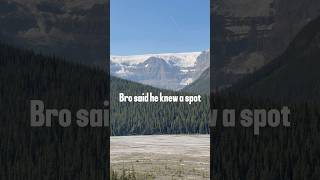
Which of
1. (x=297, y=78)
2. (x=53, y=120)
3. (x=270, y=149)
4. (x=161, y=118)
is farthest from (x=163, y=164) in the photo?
(x=297, y=78)

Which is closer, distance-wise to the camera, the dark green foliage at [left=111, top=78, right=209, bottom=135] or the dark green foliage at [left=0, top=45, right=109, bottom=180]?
the dark green foliage at [left=0, top=45, right=109, bottom=180]

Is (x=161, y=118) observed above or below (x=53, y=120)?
below

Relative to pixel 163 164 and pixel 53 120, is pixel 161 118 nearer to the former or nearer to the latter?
pixel 163 164

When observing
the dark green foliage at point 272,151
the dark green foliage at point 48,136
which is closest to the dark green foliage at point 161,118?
the dark green foliage at point 48,136

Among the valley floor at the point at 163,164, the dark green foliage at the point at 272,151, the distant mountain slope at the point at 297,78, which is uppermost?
the distant mountain slope at the point at 297,78

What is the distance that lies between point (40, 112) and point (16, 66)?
3071 cm

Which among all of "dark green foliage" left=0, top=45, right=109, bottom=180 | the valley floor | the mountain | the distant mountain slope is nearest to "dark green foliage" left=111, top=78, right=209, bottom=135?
the distant mountain slope

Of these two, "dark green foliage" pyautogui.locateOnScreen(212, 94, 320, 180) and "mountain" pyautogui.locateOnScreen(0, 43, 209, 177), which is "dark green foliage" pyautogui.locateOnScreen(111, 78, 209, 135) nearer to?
"mountain" pyautogui.locateOnScreen(0, 43, 209, 177)

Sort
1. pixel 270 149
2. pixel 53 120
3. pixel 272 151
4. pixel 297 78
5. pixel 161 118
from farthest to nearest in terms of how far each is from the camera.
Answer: pixel 161 118, pixel 297 78, pixel 53 120, pixel 270 149, pixel 272 151

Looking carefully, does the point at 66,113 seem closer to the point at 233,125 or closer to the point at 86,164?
the point at 86,164

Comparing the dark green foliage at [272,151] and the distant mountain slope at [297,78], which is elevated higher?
the distant mountain slope at [297,78]

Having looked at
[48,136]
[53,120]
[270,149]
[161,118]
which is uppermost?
[53,120]

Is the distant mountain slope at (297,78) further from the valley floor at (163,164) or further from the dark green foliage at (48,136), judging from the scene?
the dark green foliage at (48,136)

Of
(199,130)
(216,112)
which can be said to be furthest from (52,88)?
(199,130)
